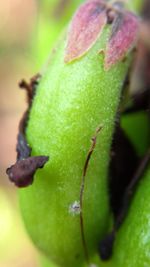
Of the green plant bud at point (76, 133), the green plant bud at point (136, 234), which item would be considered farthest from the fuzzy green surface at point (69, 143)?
the green plant bud at point (136, 234)

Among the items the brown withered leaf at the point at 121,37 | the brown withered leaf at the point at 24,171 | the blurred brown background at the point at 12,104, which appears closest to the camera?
the brown withered leaf at the point at 24,171

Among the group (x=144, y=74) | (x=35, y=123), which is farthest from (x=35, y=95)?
(x=144, y=74)

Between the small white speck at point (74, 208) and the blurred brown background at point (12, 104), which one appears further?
the blurred brown background at point (12, 104)

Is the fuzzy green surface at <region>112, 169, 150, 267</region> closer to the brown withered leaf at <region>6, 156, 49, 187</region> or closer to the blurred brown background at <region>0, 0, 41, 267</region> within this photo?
the brown withered leaf at <region>6, 156, 49, 187</region>

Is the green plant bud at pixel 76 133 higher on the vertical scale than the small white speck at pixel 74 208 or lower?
higher

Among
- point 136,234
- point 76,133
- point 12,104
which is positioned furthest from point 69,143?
point 12,104

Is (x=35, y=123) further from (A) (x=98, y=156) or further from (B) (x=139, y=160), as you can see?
(B) (x=139, y=160)

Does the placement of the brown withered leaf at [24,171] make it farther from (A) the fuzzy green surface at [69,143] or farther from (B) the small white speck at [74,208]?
(B) the small white speck at [74,208]

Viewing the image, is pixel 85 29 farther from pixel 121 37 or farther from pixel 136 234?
pixel 136 234

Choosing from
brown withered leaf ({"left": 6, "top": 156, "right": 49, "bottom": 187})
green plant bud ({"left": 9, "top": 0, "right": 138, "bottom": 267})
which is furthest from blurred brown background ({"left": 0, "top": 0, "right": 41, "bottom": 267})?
brown withered leaf ({"left": 6, "top": 156, "right": 49, "bottom": 187})

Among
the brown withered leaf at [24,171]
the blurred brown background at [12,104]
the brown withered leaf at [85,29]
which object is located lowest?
the blurred brown background at [12,104]
